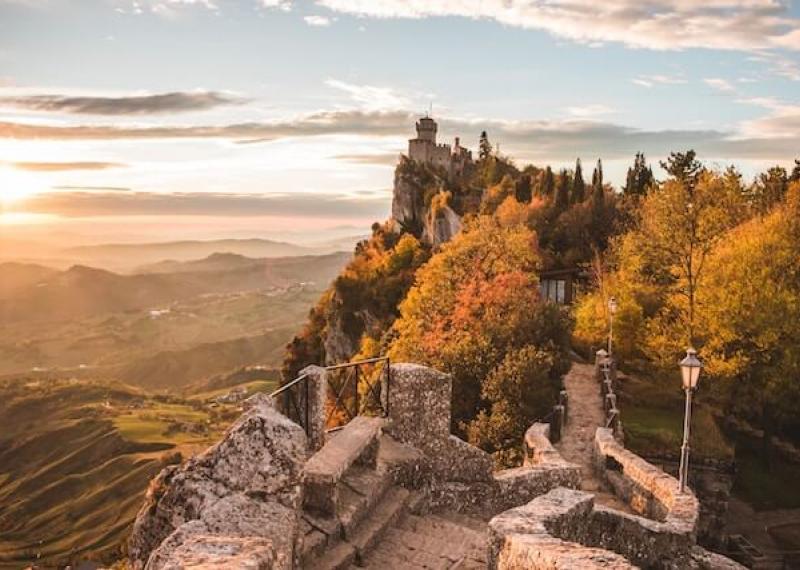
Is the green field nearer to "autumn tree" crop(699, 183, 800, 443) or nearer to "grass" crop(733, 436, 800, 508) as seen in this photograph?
"grass" crop(733, 436, 800, 508)

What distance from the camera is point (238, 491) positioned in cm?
651

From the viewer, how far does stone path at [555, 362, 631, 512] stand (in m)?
17.6

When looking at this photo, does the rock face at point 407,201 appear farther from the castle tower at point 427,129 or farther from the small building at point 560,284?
the small building at point 560,284

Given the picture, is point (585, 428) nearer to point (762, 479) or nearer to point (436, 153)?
point (762, 479)

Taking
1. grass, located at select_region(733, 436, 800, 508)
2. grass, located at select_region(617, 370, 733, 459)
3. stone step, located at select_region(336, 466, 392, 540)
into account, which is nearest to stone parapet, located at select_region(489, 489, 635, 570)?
stone step, located at select_region(336, 466, 392, 540)

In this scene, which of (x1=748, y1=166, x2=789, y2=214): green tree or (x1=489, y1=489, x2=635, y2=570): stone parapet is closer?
(x1=489, y1=489, x2=635, y2=570): stone parapet

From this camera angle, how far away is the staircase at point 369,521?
8.69m

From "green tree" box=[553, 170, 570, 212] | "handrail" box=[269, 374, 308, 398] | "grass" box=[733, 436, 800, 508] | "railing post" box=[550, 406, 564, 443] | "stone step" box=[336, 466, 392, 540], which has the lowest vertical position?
"grass" box=[733, 436, 800, 508]

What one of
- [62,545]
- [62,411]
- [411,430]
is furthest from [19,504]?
[411,430]

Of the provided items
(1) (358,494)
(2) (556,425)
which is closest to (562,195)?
(2) (556,425)

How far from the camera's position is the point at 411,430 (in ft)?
41.4

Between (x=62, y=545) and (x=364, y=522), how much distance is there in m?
119

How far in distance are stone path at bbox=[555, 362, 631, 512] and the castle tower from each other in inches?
2782

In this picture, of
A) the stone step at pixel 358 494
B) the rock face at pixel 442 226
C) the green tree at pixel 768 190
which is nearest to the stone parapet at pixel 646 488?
the stone step at pixel 358 494
